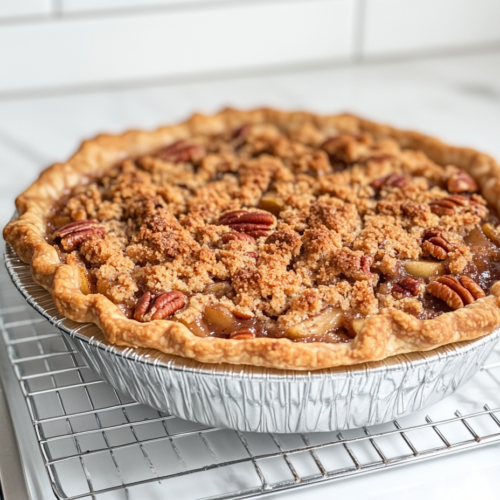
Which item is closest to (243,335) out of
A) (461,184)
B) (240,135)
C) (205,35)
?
(461,184)

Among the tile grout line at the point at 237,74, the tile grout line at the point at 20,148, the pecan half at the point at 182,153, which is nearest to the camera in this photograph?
the pecan half at the point at 182,153

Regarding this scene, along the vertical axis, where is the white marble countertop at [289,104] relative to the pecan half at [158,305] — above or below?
below

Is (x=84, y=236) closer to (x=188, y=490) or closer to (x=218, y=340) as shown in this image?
(x=218, y=340)

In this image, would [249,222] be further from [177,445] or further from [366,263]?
[177,445]

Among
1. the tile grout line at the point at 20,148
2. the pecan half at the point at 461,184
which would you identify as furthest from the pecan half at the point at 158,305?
the tile grout line at the point at 20,148

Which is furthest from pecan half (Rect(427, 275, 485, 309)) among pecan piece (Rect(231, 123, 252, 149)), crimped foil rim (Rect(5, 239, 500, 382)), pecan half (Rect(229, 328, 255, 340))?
pecan piece (Rect(231, 123, 252, 149))

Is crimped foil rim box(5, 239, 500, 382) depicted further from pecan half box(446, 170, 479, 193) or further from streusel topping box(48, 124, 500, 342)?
pecan half box(446, 170, 479, 193)

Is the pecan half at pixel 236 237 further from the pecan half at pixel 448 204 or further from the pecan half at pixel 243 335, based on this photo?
the pecan half at pixel 448 204

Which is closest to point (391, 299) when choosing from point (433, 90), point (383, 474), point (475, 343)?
point (475, 343)
